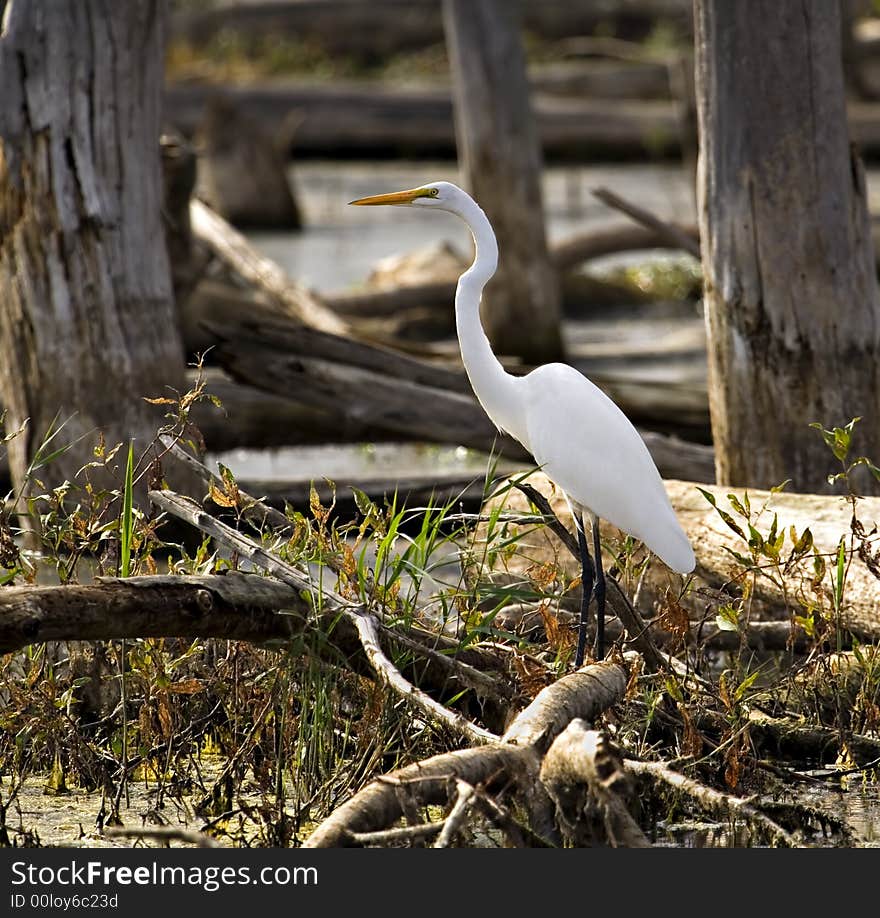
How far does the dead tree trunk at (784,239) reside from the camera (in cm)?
476

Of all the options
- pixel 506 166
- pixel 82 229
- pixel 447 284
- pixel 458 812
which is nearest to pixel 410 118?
pixel 447 284

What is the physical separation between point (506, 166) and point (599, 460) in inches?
184

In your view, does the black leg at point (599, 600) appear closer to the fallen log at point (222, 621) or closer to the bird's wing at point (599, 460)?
the bird's wing at point (599, 460)

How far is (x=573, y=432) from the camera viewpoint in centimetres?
411

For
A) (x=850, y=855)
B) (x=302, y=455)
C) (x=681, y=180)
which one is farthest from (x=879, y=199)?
(x=850, y=855)

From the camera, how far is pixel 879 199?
1432cm

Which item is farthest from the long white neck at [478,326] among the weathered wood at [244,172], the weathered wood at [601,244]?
the weathered wood at [244,172]

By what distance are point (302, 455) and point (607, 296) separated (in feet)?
13.7

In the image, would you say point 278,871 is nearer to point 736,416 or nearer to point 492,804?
point 492,804

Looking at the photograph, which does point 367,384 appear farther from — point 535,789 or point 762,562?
point 535,789

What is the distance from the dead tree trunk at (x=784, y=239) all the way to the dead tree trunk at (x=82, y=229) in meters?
1.77

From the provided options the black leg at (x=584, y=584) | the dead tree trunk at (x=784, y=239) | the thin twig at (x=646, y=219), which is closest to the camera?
the black leg at (x=584, y=584)

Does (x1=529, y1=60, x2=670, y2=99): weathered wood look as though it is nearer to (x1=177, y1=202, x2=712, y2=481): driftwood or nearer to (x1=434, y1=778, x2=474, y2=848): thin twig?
(x1=177, y1=202, x2=712, y2=481): driftwood

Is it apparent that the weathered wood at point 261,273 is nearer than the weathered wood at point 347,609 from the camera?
No
